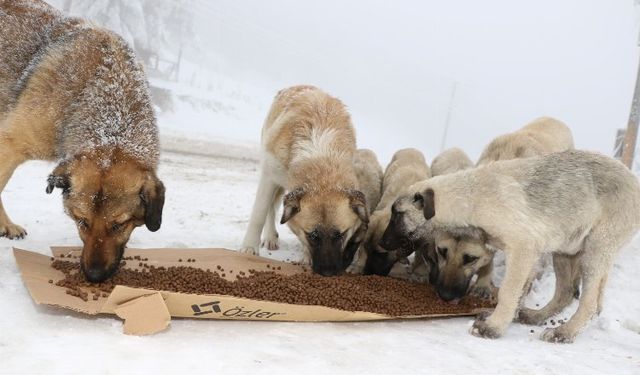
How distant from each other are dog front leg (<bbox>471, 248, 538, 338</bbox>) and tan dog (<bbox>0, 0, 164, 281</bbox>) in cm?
300

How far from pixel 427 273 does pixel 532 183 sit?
176cm

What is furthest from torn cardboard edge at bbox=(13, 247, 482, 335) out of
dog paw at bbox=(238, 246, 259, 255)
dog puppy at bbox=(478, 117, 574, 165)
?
dog puppy at bbox=(478, 117, 574, 165)

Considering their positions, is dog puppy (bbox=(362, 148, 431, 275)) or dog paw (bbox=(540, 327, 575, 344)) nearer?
dog paw (bbox=(540, 327, 575, 344))

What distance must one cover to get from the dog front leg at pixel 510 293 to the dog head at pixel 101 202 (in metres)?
3.11

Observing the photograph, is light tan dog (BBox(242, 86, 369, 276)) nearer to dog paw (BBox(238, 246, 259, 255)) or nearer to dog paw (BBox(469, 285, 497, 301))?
dog paw (BBox(238, 246, 259, 255))

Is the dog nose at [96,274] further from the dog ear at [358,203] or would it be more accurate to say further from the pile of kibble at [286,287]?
the dog ear at [358,203]

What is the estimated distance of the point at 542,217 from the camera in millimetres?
5254

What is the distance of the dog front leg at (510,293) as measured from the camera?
4.95m

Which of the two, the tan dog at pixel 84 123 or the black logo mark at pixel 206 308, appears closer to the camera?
the black logo mark at pixel 206 308

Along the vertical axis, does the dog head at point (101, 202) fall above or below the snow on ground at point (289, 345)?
above

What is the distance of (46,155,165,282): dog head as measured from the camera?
4.36m

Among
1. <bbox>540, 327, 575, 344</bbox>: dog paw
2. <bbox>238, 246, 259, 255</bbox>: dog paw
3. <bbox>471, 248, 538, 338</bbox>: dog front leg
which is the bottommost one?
<bbox>238, 246, 259, 255</bbox>: dog paw

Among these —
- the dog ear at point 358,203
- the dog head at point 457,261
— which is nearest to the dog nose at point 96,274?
the dog ear at point 358,203

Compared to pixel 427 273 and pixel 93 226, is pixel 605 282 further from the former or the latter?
pixel 93 226
